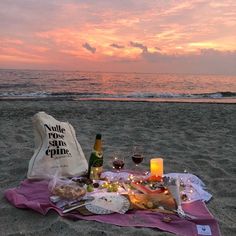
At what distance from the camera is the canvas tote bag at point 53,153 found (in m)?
4.24

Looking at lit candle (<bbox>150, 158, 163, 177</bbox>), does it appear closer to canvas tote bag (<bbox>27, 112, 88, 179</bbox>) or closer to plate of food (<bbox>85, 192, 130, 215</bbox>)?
plate of food (<bbox>85, 192, 130, 215</bbox>)

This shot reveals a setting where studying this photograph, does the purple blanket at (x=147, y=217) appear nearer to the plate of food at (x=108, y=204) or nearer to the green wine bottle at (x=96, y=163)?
the plate of food at (x=108, y=204)

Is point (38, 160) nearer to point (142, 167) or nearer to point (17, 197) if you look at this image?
point (17, 197)

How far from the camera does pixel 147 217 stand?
10.8 feet

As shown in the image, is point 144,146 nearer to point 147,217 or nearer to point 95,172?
point 95,172

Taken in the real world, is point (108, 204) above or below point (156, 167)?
below

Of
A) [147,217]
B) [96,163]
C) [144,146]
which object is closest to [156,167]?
[96,163]

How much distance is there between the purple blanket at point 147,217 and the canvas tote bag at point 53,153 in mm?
530

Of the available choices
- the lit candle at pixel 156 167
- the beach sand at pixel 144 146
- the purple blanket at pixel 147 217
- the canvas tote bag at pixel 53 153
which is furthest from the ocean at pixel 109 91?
the purple blanket at pixel 147 217

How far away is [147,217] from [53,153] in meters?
1.65

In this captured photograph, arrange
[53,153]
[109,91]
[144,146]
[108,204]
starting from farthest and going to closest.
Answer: [109,91], [144,146], [53,153], [108,204]

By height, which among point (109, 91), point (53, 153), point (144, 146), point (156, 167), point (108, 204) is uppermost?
point (53, 153)

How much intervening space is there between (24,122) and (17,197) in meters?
5.63

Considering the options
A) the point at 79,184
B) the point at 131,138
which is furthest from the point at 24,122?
the point at 79,184
